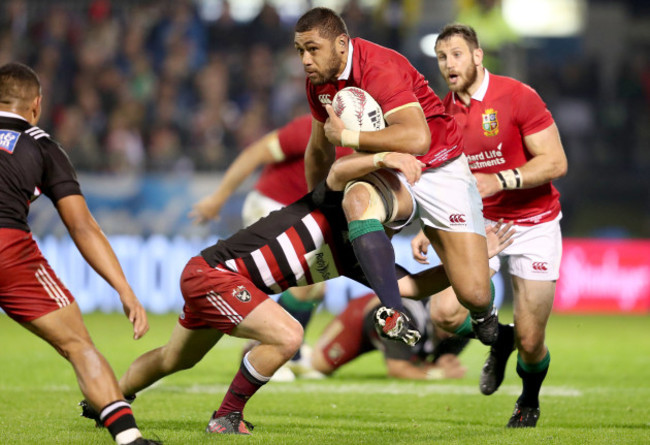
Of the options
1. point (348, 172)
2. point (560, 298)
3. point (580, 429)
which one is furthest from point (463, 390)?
point (560, 298)

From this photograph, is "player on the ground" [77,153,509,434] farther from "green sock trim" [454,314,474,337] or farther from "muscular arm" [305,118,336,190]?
"green sock trim" [454,314,474,337]

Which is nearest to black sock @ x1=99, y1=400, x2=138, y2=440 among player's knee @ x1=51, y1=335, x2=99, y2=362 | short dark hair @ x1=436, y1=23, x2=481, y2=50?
player's knee @ x1=51, y1=335, x2=99, y2=362

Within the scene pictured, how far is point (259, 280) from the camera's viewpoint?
216 inches

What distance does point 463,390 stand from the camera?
7598 mm

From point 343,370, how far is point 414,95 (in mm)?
4180

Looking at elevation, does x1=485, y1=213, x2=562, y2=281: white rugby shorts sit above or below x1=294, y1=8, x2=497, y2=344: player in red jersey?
below

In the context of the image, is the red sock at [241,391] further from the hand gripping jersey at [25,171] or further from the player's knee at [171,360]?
the hand gripping jersey at [25,171]

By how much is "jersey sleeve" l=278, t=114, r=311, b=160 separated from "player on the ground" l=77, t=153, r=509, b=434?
2899 mm

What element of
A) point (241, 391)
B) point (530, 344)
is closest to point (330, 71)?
point (241, 391)

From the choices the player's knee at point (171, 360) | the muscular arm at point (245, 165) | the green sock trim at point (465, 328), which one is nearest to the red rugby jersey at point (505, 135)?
the green sock trim at point (465, 328)

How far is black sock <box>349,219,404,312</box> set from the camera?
5234mm

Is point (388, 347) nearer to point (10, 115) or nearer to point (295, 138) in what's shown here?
point (295, 138)

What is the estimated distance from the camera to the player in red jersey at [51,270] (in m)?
4.39

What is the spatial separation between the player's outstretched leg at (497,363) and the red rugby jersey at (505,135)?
742 millimetres
